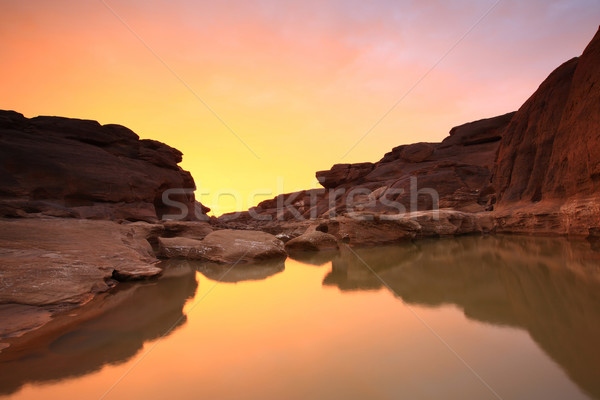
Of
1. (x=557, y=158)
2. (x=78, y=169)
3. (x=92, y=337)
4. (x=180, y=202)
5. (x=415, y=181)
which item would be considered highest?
(x=78, y=169)

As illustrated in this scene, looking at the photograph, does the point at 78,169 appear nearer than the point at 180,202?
Yes

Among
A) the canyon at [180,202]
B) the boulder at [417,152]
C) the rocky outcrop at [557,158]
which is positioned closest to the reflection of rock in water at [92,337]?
the canyon at [180,202]

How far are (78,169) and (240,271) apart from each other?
56.2ft

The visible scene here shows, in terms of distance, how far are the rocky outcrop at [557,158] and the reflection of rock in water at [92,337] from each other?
9694 millimetres

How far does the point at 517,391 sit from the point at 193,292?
3.87m

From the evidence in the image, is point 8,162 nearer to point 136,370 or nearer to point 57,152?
point 57,152

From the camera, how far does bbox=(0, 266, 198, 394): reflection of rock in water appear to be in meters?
2.13

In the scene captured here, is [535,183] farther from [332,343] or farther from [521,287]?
[332,343]

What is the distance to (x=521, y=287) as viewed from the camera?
3723 mm

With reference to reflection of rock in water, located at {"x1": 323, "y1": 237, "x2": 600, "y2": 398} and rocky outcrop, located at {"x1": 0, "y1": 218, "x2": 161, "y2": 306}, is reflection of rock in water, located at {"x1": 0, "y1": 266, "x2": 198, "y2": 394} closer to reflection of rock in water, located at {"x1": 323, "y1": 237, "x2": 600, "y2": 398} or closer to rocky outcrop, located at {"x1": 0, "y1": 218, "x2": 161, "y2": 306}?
rocky outcrop, located at {"x1": 0, "y1": 218, "x2": 161, "y2": 306}

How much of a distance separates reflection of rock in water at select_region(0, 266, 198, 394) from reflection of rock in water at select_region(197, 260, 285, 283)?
1.15 m

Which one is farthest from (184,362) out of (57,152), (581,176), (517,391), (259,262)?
(57,152)

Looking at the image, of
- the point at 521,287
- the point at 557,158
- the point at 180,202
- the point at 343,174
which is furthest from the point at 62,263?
the point at 343,174

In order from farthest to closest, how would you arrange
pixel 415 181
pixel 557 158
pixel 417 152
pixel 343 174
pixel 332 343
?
pixel 343 174, pixel 417 152, pixel 415 181, pixel 557 158, pixel 332 343
